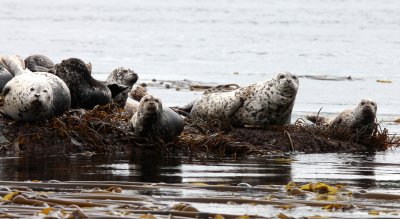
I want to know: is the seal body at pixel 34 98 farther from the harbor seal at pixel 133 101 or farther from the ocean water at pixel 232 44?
the ocean water at pixel 232 44

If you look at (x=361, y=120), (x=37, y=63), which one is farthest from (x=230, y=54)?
(x=361, y=120)

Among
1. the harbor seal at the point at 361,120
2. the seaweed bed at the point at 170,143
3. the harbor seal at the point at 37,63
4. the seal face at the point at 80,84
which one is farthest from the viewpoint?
the harbor seal at the point at 37,63

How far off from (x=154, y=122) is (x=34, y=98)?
1134mm

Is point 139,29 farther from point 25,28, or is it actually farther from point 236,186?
point 236,186

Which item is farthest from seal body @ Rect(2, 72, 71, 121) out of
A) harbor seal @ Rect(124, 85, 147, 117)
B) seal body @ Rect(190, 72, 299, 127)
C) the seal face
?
seal body @ Rect(190, 72, 299, 127)

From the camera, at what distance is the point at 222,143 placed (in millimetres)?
9633

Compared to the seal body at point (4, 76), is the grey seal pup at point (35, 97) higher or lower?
lower

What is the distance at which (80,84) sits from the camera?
10.1 metres

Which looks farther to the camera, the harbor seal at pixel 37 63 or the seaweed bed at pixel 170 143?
the harbor seal at pixel 37 63

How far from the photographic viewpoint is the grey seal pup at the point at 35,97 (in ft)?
29.7

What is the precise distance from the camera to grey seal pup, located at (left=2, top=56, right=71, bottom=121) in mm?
9062

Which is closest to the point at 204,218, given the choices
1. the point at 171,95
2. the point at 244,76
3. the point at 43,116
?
the point at 43,116

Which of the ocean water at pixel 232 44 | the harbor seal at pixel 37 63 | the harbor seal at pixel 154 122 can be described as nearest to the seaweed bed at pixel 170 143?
the harbor seal at pixel 154 122

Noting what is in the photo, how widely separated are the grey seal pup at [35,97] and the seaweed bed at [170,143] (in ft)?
0.33
